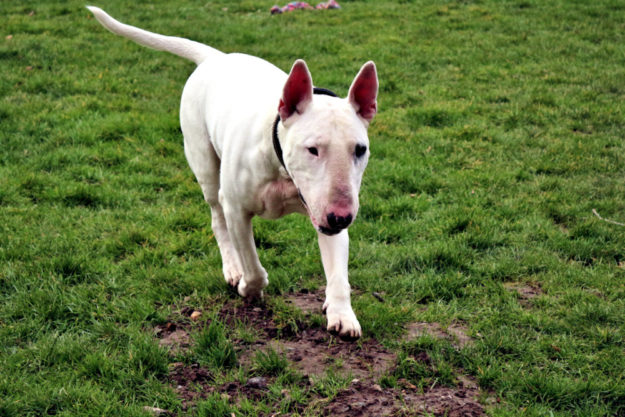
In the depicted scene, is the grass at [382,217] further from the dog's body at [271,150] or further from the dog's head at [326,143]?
the dog's head at [326,143]

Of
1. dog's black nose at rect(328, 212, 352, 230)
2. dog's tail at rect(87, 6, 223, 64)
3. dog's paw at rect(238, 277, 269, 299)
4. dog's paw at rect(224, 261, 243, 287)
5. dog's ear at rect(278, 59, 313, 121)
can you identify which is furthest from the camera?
dog's tail at rect(87, 6, 223, 64)

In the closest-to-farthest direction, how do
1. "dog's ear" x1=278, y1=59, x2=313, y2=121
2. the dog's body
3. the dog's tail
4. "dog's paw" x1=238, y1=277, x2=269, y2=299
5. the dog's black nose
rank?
the dog's black nose, the dog's body, "dog's ear" x1=278, y1=59, x2=313, y2=121, "dog's paw" x1=238, y1=277, x2=269, y2=299, the dog's tail

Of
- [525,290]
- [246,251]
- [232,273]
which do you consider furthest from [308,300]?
[525,290]

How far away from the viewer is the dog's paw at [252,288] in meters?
4.27

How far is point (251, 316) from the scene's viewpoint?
4297 mm

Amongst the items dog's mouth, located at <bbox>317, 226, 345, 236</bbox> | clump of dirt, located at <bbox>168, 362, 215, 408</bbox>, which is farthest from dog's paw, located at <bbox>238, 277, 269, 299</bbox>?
dog's mouth, located at <bbox>317, 226, 345, 236</bbox>

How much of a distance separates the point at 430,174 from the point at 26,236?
Result: 147 inches

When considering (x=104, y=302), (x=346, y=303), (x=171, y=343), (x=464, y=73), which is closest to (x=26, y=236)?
(x=104, y=302)

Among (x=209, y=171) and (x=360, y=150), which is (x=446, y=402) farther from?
(x=209, y=171)

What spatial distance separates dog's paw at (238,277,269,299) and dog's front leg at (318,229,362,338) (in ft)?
1.82

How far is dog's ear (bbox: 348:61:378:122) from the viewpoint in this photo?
3258 millimetres

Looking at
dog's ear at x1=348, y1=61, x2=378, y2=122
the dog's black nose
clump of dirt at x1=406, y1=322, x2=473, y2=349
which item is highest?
dog's ear at x1=348, y1=61, x2=378, y2=122

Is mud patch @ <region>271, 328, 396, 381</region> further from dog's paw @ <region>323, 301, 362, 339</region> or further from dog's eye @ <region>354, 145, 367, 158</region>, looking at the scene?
dog's eye @ <region>354, 145, 367, 158</region>

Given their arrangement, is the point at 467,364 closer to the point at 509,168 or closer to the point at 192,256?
the point at 192,256
